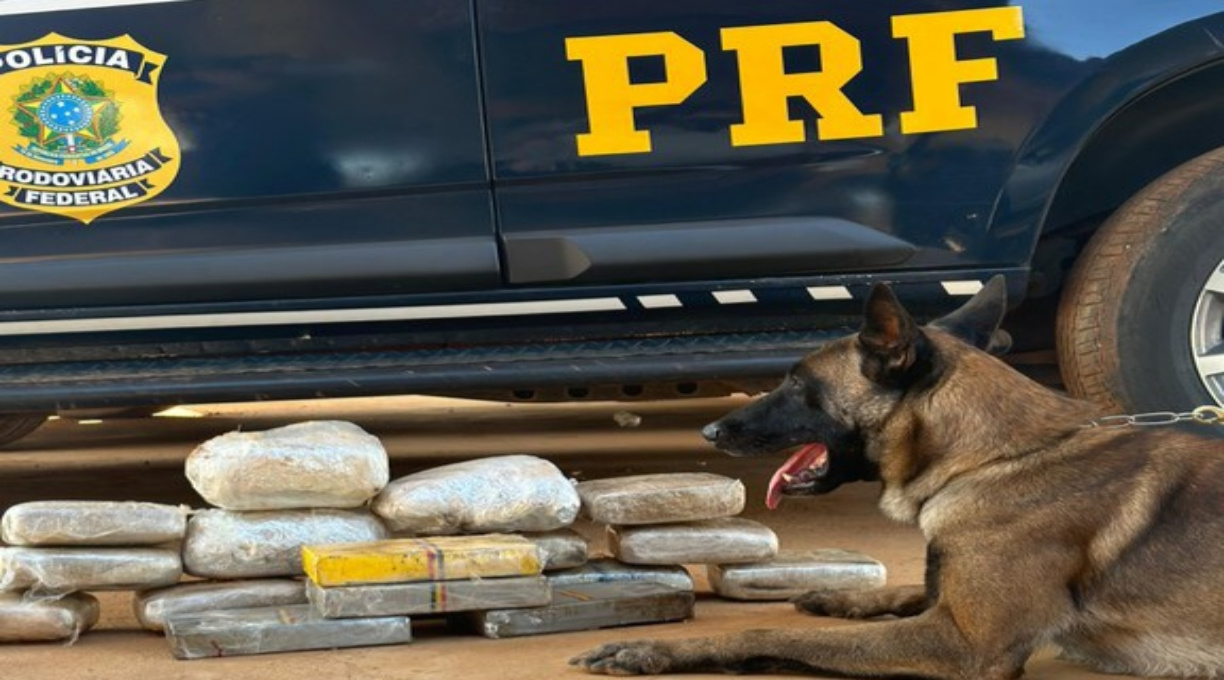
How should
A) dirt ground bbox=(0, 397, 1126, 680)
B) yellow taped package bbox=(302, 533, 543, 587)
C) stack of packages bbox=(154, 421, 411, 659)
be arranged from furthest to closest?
stack of packages bbox=(154, 421, 411, 659), yellow taped package bbox=(302, 533, 543, 587), dirt ground bbox=(0, 397, 1126, 680)

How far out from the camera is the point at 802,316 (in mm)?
5250

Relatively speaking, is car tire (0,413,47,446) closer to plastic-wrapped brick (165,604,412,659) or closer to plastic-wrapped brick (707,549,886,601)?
plastic-wrapped brick (165,604,412,659)

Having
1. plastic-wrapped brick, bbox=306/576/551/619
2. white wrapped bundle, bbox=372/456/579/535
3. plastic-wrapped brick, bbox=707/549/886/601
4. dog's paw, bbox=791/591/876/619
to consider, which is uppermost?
white wrapped bundle, bbox=372/456/579/535

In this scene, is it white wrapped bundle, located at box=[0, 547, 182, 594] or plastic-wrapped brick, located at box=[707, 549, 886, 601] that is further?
plastic-wrapped brick, located at box=[707, 549, 886, 601]

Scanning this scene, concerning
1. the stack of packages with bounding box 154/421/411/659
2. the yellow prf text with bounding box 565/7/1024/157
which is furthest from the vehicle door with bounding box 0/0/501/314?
the stack of packages with bounding box 154/421/411/659

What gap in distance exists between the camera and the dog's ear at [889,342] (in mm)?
3832

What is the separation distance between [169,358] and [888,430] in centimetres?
229

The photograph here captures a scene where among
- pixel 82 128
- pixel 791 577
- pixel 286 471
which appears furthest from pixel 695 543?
pixel 82 128

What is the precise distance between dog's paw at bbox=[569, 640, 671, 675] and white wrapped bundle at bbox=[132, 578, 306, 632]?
91cm

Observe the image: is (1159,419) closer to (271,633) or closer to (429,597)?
(429,597)

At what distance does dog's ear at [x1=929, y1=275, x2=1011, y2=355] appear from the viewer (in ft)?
14.0

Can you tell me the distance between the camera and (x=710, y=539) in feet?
14.9

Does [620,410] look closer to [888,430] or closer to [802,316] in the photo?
[802,316]

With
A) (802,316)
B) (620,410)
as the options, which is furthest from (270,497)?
(620,410)
